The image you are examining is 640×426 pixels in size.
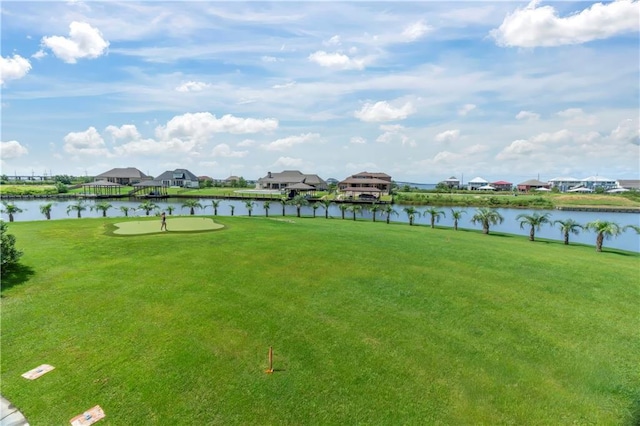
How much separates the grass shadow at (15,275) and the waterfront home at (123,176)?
114 meters

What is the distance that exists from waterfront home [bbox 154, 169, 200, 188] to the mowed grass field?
112 metres

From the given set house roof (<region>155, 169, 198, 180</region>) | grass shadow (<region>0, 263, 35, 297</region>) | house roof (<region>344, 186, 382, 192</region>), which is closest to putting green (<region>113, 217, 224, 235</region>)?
grass shadow (<region>0, 263, 35, 297</region>)

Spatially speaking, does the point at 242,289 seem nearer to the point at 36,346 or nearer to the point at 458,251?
the point at 36,346

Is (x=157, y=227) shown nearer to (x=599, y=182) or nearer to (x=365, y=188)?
(x=365, y=188)

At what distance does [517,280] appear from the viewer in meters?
14.7

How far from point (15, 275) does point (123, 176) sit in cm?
11646

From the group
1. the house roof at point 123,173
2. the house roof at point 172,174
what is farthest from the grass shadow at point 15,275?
the house roof at point 172,174

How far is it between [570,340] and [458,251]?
32.9 ft

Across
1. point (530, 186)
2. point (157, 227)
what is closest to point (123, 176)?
point (157, 227)

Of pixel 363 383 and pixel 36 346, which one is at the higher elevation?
pixel 36 346

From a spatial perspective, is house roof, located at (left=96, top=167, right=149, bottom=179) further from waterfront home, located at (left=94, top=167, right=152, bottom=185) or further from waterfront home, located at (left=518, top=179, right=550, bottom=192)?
waterfront home, located at (left=518, top=179, right=550, bottom=192)

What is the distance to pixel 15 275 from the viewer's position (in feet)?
41.6

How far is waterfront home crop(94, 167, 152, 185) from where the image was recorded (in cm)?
11325

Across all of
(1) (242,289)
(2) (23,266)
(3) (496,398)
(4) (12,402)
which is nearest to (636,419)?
(3) (496,398)
